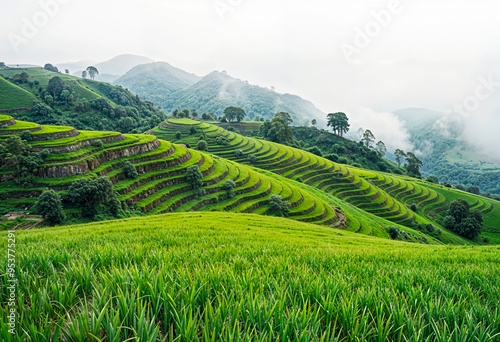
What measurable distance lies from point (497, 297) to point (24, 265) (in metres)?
7.43

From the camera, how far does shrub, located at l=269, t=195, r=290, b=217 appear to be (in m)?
35.9

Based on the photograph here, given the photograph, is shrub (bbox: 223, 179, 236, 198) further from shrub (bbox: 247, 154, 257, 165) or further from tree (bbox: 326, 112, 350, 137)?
tree (bbox: 326, 112, 350, 137)

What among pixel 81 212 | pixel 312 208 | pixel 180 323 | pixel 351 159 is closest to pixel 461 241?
pixel 312 208

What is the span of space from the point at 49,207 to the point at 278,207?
29.1 m

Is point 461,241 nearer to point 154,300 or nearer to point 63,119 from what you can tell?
point 154,300

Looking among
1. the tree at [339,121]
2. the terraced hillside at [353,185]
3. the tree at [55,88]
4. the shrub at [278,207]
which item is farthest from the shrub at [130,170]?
the tree at [339,121]

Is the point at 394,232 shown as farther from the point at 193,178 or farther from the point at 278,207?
the point at 193,178

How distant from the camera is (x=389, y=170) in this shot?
104312 mm

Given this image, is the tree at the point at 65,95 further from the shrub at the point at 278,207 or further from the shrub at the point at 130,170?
the shrub at the point at 278,207

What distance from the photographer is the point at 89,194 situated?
25.6 m

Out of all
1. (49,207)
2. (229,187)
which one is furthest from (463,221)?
(49,207)

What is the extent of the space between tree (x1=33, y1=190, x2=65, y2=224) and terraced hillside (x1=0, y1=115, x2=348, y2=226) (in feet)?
14.7

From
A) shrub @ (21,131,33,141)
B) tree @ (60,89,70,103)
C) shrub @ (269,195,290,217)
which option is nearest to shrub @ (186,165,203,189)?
shrub @ (269,195,290,217)

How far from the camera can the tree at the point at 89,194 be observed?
2544cm
